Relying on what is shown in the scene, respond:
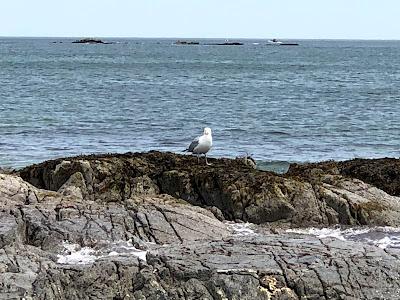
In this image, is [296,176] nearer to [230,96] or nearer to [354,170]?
[354,170]

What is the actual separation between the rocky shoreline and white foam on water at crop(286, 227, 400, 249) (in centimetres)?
24

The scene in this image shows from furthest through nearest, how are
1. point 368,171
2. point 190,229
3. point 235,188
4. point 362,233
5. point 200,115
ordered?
point 200,115 < point 368,171 < point 235,188 < point 362,233 < point 190,229

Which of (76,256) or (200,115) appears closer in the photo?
(76,256)

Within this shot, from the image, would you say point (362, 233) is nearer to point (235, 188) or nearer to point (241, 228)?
point (241, 228)

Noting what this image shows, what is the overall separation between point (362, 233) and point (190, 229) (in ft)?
10.8

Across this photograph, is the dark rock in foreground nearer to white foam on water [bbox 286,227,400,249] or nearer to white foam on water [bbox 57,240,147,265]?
white foam on water [bbox 286,227,400,249]

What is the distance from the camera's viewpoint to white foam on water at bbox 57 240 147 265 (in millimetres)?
11375

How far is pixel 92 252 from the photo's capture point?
11.7 meters

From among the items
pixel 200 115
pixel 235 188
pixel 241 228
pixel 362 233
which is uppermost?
pixel 235 188

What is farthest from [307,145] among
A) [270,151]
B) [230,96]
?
[230,96]

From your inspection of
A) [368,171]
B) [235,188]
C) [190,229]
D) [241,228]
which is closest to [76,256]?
[190,229]

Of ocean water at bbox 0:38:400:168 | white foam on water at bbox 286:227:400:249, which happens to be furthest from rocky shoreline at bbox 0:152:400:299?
ocean water at bbox 0:38:400:168

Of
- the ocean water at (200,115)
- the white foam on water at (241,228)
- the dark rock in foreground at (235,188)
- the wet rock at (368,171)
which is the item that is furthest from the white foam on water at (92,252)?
the ocean water at (200,115)

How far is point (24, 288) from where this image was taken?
10.1m
